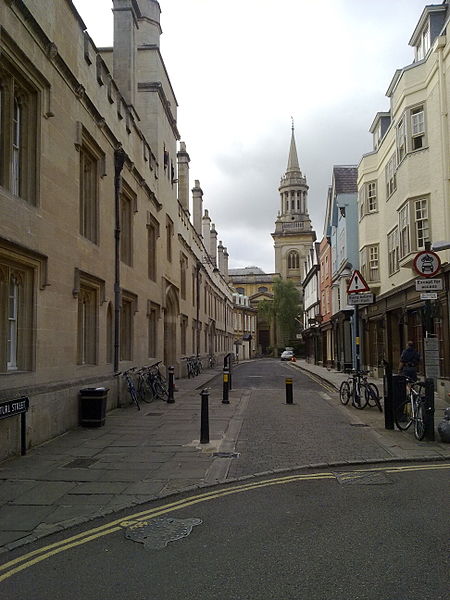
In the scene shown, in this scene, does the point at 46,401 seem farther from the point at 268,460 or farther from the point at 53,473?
the point at 268,460

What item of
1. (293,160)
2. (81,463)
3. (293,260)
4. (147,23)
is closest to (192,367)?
(147,23)

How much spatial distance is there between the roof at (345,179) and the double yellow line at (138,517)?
28.5 m

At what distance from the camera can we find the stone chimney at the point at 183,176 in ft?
109

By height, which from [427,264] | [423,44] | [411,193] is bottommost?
[427,264]

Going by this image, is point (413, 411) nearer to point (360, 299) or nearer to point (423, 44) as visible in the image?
point (360, 299)

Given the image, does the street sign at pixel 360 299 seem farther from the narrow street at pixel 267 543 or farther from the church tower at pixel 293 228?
the church tower at pixel 293 228

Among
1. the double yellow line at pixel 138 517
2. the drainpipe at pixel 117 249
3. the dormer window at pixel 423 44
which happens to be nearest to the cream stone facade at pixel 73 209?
the drainpipe at pixel 117 249

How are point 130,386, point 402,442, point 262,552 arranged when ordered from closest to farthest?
point 262,552, point 402,442, point 130,386

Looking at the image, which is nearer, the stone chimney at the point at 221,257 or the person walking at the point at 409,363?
the person walking at the point at 409,363

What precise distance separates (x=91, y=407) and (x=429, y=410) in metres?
6.79

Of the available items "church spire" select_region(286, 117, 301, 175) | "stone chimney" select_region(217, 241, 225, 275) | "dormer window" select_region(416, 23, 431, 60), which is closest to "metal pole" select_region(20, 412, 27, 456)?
"dormer window" select_region(416, 23, 431, 60)

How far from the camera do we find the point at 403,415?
12.0 metres

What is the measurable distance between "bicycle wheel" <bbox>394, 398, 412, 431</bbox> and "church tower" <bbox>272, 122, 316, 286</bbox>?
311 ft

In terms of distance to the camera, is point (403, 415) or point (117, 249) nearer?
point (403, 415)
